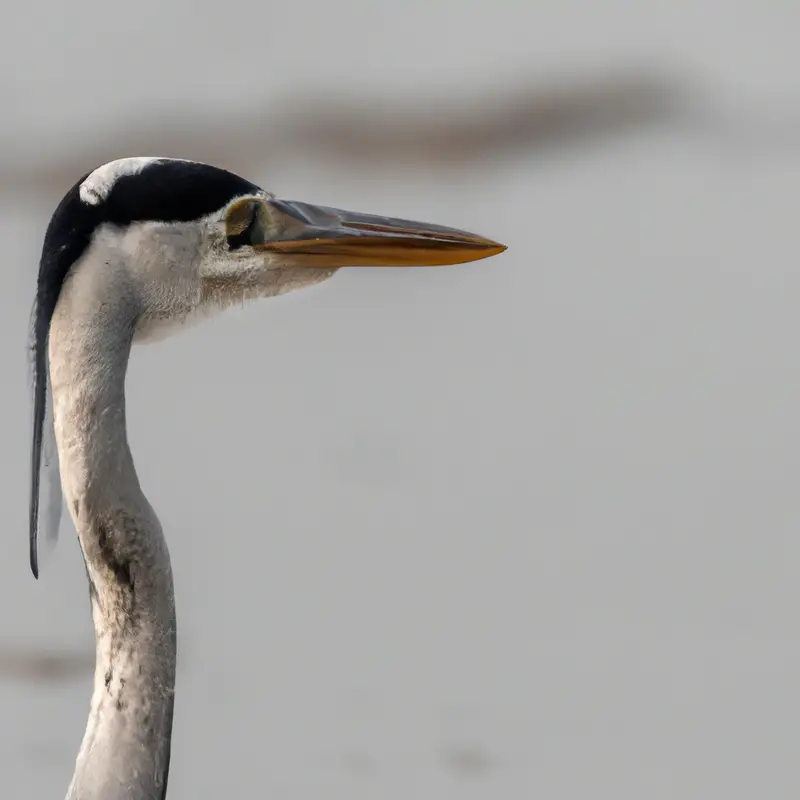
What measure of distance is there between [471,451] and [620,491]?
0.41 metres

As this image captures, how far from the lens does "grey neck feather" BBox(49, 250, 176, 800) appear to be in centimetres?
141

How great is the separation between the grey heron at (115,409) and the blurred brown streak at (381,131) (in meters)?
3.52

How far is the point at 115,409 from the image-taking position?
55.9 inches

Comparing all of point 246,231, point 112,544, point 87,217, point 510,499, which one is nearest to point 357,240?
point 246,231

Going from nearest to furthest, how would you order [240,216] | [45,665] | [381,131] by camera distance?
[240,216], [45,665], [381,131]

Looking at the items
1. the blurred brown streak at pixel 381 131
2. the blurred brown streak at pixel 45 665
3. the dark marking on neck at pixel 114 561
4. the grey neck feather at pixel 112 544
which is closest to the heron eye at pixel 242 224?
the grey neck feather at pixel 112 544

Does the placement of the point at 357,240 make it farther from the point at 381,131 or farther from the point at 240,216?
the point at 381,131

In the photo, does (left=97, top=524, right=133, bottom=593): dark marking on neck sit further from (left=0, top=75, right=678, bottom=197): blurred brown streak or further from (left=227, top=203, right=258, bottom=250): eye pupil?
(left=0, top=75, right=678, bottom=197): blurred brown streak

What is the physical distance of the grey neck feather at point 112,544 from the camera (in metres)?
1.41

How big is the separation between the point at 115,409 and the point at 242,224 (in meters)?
0.24

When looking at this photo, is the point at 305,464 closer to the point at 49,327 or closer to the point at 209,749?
the point at 209,749

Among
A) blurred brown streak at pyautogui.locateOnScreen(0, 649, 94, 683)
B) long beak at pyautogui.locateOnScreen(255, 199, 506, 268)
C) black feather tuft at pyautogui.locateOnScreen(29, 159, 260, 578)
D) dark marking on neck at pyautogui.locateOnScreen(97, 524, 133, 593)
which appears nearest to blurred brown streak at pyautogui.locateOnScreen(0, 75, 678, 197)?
blurred brown streak at pyautogui.locateOnScreen(0, 649, 94, 683)

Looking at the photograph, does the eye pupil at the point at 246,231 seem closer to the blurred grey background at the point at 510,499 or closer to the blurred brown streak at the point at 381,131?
the blurred grey background at the point at 510,499

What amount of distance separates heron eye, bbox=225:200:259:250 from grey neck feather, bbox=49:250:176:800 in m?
0.13
